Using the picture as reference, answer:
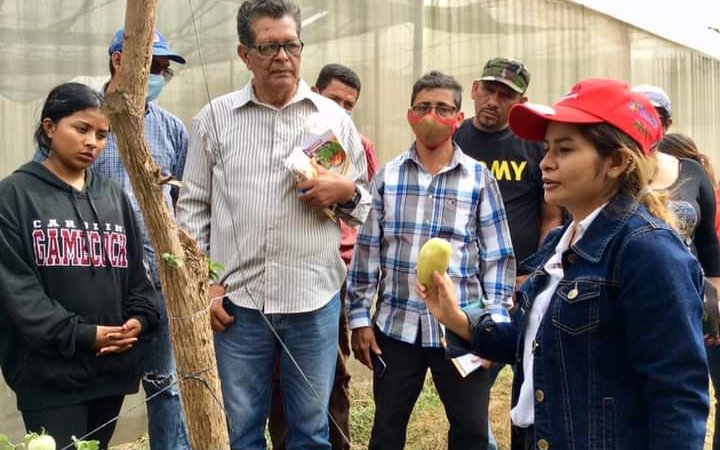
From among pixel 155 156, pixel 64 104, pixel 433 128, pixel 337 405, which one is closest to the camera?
pixel 64 104

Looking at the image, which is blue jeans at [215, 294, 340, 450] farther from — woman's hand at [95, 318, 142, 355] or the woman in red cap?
the woman in red cap

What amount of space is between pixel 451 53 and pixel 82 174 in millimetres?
3759

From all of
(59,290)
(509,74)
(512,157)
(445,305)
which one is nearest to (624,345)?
(445,305)

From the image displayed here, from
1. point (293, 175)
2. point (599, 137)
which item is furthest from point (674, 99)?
point (599, 137)

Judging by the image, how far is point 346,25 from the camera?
19.5 ft

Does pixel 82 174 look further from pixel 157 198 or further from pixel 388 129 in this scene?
pixel 388 129

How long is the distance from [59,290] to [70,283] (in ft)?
0.15

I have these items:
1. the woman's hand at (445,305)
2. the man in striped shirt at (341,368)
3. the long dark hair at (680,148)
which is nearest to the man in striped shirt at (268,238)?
the man in striped shirt at (341,368)

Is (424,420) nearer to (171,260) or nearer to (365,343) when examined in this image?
(365,343)

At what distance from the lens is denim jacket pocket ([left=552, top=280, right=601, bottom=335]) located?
2.17 m

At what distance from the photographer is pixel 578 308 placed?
7.19 ft

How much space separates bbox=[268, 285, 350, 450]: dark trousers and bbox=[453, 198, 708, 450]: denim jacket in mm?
2241

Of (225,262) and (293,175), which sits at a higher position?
(293,175)

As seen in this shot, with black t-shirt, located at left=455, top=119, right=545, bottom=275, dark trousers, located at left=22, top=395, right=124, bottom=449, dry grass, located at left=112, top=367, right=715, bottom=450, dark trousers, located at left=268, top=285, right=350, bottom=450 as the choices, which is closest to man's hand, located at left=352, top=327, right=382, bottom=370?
dark trousers, located at left=268, top=285, right=350, bottom=450
